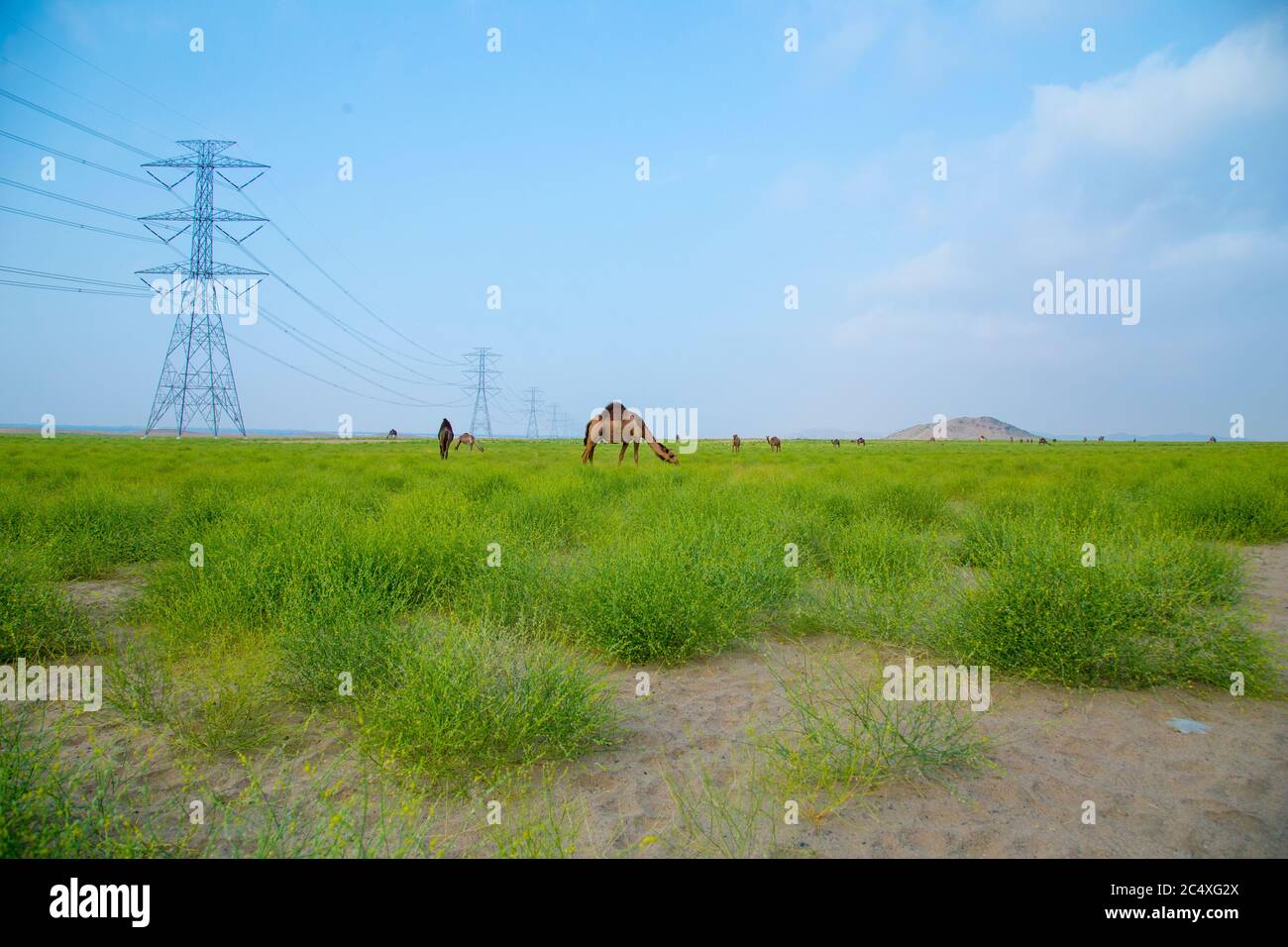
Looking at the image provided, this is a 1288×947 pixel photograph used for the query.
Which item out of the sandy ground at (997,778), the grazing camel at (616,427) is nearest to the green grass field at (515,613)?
the sandy ground at (997,778)

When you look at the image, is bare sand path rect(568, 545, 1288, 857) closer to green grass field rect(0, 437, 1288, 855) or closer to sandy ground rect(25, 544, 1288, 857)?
sandy ground rect(25, 544, 1288, 857)

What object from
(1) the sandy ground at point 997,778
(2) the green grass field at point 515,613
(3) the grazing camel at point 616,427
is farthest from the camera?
(3) the grazing camel at point 616,427

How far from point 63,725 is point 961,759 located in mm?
4099

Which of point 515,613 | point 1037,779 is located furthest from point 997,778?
point 515,613

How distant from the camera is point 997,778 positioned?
8.64ft

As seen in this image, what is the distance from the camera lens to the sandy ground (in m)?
2.23

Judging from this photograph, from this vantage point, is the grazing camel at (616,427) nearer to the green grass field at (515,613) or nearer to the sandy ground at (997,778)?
the green grass field at (515,613)

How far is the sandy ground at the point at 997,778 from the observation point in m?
2.23

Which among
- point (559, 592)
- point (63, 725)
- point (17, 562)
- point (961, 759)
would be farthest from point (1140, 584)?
point (17, 562)

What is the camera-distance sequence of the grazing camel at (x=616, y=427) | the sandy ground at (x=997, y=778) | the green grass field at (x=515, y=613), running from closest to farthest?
the sandy ground at (x=997, y=778) < the green grass field at (x=515, y=613) < the grazing camel at (x=616, y=427)

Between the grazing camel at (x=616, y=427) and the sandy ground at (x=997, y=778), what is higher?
the grazing camel at (x=616, y=427)

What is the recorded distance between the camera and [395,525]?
5758 mm

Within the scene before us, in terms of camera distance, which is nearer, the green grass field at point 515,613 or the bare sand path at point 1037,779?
the bare sand path at point 1037,779

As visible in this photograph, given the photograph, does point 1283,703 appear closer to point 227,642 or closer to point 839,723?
point 839,723
